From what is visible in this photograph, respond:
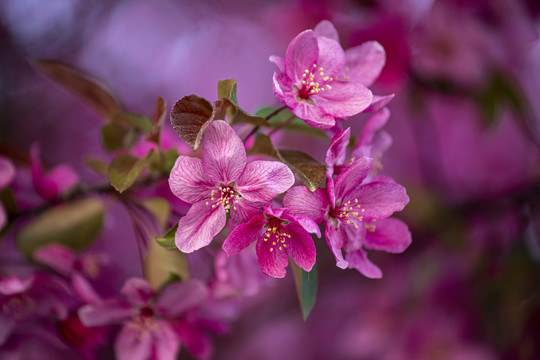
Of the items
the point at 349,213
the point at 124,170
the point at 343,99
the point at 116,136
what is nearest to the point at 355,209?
the point at 349,213

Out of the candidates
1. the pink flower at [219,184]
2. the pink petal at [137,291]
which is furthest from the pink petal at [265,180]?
the pink petal at [137,291]

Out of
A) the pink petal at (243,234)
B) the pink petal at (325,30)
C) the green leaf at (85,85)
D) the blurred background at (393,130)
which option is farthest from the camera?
the blurred background at (393,130)

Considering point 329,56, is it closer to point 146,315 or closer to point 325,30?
point 325,30

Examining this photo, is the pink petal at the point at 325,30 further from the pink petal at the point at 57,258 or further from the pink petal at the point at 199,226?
the pink petal at the point at 57,258

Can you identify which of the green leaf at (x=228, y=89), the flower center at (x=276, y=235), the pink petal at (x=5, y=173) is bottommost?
the flower center at (x=276, y=235)

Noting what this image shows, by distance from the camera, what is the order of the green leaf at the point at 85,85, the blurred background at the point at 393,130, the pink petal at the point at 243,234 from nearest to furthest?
1. the pink petal at the point at 243,234
2. the green leaf at the point at 85,85
3. the blurred background at the point at 393,130

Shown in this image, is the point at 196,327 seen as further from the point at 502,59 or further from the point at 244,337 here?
the point at 502,59

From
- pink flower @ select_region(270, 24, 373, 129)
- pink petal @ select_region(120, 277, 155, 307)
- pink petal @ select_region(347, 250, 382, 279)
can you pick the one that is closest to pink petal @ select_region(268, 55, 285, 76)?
pink flower @ select_region(270, 24, 373, 129)
